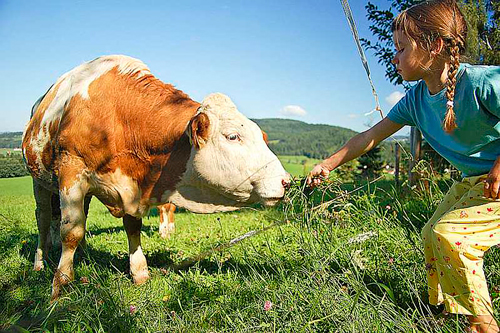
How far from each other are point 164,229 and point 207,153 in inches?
125

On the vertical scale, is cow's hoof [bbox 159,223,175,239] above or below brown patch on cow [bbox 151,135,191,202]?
below

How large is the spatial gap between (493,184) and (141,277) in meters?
2.93

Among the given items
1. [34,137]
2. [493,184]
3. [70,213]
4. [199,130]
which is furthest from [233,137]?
[34,137]

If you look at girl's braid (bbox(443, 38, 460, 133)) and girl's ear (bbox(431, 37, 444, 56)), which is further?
girl's ear (bbox(431, 37, 444, 56))

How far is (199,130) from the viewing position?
298 cm

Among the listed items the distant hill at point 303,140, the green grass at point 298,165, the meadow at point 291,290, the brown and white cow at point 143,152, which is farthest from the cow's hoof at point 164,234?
the green grass at point 298,165

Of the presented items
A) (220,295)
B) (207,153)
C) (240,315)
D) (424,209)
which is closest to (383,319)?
(240,315)

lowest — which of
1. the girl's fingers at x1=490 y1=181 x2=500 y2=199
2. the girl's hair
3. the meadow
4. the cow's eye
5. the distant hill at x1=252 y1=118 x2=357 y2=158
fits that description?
the distant hill at x1=252 y1=118 x2=357 y2=158

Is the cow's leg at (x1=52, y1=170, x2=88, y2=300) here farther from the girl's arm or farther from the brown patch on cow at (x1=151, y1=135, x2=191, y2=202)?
the girl's arm

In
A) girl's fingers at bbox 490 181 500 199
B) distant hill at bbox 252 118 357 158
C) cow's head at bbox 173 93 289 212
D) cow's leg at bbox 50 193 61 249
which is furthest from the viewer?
cow's leg at bbox 50 193 61 249

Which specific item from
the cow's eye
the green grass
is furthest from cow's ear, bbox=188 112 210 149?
the green grass

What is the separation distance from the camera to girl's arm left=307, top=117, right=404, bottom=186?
272 cm

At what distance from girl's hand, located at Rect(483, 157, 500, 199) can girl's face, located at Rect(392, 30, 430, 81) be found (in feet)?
2.22

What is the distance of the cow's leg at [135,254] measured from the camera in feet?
11.8
